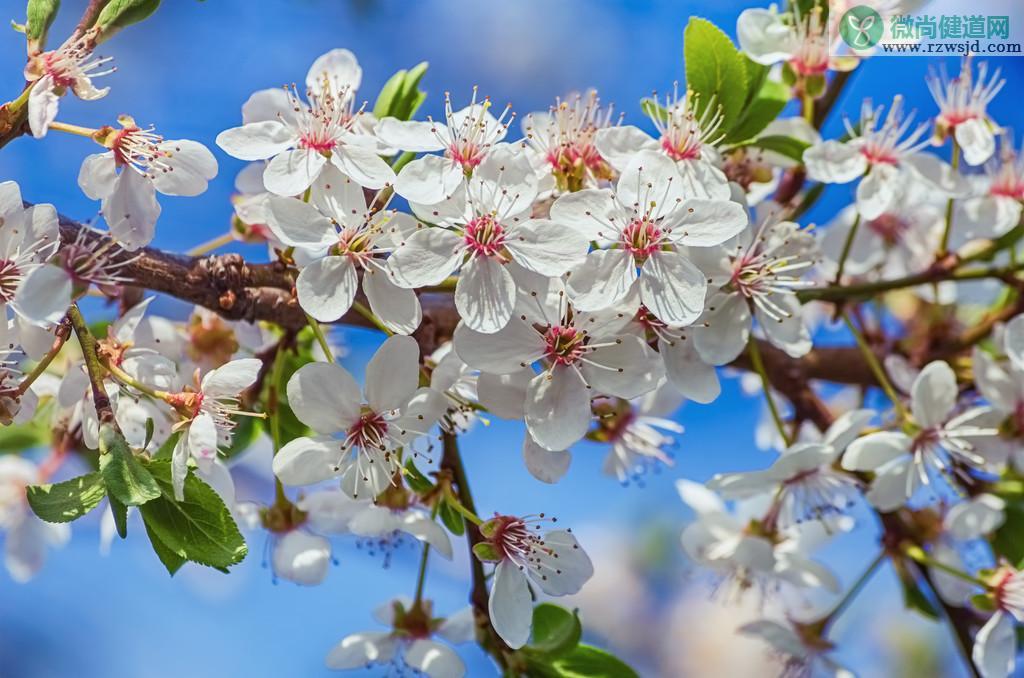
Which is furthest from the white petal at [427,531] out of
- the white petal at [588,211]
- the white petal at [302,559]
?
the white petal at [588,211]

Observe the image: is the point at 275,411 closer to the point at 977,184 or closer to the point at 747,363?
the point at 747,363

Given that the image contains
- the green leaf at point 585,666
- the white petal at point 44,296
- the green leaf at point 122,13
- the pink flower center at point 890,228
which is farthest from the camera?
the pink flower center at point 890,228

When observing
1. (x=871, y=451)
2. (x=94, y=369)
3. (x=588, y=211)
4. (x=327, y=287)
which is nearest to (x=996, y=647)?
(x=871, y=451)

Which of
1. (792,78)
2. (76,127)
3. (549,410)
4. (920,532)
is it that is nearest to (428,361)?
(549,410)

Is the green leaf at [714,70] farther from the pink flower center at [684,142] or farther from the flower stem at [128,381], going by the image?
the flower stem at [128,381]

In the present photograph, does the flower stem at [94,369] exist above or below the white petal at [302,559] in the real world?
above
